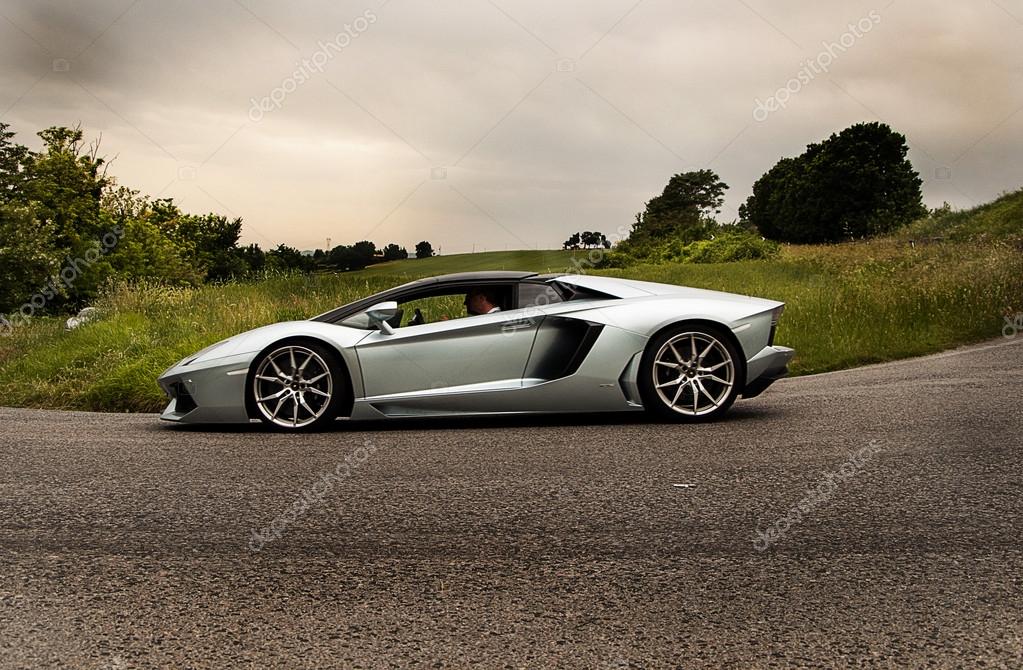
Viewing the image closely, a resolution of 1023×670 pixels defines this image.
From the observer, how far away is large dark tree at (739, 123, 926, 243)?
66.3m

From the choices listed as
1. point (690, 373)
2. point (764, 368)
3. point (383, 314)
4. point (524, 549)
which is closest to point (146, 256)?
point (383, 314)

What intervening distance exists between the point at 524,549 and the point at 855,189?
230 feet

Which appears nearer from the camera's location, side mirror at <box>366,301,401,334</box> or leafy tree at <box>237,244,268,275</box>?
side mirror at <box>366,301,401,334</box>

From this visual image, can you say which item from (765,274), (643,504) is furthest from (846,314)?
(765,274)

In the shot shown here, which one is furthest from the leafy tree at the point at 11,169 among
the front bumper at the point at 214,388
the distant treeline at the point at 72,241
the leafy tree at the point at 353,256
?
the front bumper at the point at 214,388

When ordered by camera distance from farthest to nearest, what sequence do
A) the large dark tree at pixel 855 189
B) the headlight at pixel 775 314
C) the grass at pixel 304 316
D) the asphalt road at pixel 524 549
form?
1. the large dark tree at pixel 855 189
2. the grass at pixel 304 316
3. the headlight at pixel 775 314
4. the asphalt road at pixel 524 549

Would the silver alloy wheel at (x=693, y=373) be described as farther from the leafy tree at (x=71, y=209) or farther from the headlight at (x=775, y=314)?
the leafy tree at (x=71, y=209)

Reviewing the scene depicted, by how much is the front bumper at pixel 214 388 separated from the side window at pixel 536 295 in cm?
210

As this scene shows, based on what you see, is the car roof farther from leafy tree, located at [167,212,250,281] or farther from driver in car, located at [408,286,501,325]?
leafy tree, located at [167,212,250,281]

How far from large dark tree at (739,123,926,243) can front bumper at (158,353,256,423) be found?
6045 centimetres

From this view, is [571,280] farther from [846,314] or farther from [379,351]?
[846,314]

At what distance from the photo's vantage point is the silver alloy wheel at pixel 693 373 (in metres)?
7.32

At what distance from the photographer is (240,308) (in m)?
15.9

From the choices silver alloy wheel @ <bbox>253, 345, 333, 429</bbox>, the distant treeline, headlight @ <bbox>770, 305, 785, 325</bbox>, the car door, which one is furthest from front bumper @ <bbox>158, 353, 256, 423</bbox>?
the distant treeline
